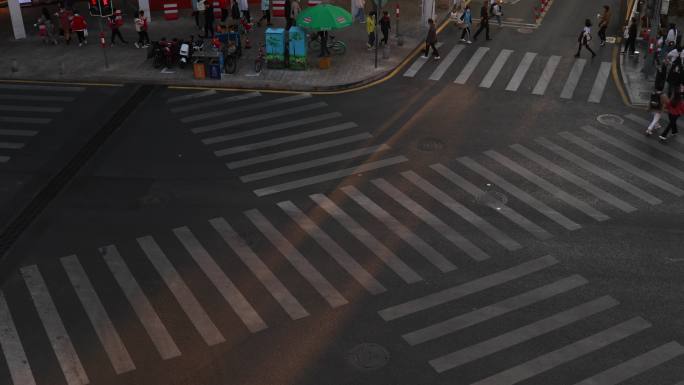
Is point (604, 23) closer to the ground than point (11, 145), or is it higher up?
higher up

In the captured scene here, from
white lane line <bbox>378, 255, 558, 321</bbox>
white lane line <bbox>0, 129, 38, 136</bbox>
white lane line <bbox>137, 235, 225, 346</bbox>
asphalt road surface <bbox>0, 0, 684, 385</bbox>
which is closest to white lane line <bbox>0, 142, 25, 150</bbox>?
asphalt road surface <bbox>0, 0, 684, 385</bbox>

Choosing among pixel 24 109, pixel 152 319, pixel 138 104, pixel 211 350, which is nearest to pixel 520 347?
pixel 211 350

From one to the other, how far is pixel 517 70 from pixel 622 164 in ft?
27.8

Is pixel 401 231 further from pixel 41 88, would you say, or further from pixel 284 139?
pixel 41 88

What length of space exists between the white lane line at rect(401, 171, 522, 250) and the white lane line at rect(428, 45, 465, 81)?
8.51 m

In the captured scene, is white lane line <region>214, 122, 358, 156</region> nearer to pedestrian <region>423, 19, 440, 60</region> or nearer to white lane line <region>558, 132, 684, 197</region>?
white lane line <region>558, 132, 684, 197</region>

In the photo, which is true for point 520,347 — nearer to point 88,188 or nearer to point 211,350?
point 211,350

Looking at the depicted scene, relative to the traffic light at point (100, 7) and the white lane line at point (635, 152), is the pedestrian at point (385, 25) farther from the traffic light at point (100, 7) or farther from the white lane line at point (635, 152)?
the traffic light at point (100, 7)

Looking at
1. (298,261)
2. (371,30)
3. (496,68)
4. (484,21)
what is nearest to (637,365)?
(298,261)

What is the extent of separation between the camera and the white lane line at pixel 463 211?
16578 millimetres

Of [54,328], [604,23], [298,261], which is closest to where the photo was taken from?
[54,328]

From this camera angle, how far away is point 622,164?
20141mm

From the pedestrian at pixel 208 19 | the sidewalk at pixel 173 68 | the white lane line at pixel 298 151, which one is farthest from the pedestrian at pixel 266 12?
the white lane line at pixel 298 151

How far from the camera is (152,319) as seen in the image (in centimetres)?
1410
